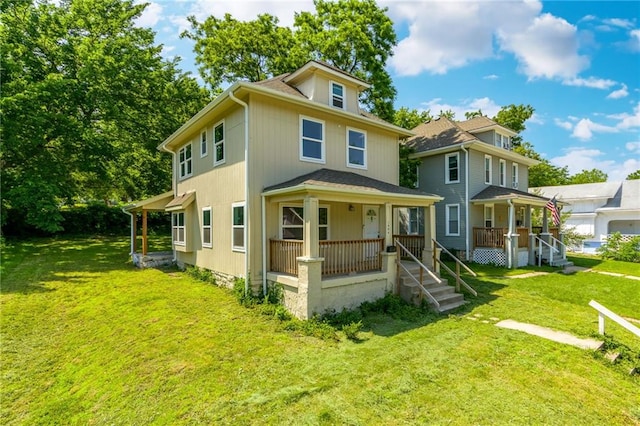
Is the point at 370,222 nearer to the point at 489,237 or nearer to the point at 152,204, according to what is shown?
the point at 489,237

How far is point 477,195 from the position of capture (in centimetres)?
1678

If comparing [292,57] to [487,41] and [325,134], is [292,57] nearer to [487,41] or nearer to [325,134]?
[325,134]

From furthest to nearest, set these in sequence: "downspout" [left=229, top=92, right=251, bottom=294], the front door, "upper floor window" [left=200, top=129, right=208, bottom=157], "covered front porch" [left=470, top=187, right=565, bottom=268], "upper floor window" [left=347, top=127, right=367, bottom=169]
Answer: "covered front porch" [left=470, top=187, right=565, bottom=268] → "upper floor window" [left=200, top=129, right=208, bottom=157] → the front door → "upper floor window" [left=347, top=127, right=367, bottom=169] → "downspout" [left=229, top=92, right=251, bottom=294]

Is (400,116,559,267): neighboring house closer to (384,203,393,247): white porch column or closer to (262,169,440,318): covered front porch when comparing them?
(262,169,440,318): covered front porch

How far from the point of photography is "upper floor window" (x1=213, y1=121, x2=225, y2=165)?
34.7 ft

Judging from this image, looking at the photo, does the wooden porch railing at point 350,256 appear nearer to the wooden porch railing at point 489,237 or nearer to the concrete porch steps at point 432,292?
the concrete porch steps at point 432,292

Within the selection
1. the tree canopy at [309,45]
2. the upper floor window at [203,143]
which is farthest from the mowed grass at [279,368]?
the tree canopy at [309,45]

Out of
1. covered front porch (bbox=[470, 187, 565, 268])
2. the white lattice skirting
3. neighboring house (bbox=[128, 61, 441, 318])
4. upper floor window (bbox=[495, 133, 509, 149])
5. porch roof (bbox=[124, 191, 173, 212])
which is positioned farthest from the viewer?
upper floor window (bbox=[495, 133, 509, 149])

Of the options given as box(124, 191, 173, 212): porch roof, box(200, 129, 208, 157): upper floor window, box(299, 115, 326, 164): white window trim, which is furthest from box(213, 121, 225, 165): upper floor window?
box(124, 191, 173, 212): porch roof

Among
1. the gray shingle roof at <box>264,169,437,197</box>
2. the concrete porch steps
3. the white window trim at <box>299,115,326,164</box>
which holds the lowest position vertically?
the concrete porch steps

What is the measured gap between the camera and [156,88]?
20188 millimetres

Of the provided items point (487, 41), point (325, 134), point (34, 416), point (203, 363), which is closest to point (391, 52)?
point (487, 41)

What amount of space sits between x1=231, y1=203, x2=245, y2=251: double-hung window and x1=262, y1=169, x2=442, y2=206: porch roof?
1150mm

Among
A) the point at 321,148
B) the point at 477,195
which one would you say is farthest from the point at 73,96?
the point at 477,195
